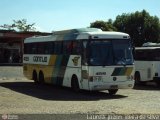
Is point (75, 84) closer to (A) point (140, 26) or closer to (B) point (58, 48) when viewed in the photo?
(B) point (58, 48)

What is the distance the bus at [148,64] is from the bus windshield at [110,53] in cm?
552

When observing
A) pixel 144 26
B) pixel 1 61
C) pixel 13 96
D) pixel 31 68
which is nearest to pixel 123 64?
pixel 13 96

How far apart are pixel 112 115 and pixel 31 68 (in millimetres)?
15493

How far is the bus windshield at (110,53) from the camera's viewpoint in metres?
21.5

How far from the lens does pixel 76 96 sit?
2125cm

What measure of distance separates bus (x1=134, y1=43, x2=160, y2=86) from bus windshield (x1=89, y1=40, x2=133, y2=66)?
552 cm

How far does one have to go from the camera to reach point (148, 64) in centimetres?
2786

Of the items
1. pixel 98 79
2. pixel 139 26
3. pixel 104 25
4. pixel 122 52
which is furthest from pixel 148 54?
pixel 104 25

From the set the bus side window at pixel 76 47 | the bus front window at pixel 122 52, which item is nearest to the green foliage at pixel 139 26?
the bus side window at pixel 76 47

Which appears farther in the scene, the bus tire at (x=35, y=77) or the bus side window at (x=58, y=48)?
the bus tire at (x=35, y=77)

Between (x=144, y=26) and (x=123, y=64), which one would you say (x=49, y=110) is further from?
(x=144, y=26)

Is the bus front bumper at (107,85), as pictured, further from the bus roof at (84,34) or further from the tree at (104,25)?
the tree at (104,25)

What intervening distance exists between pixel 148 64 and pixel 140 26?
5389cm

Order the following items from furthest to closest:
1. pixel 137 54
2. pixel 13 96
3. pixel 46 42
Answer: pixel 137 54 → pixel 46 42 → pixel 13 96
